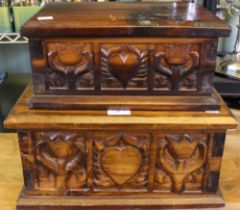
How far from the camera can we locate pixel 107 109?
30.8 inches

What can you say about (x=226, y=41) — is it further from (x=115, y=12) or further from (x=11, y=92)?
(x=11, y=92)

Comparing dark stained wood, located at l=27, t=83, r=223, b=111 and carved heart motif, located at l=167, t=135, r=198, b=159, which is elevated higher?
dark stained wood, located at l=27, t=83, r=223, b=111

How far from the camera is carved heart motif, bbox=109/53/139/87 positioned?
2.45 feet

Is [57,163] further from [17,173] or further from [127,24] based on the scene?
[127,24]

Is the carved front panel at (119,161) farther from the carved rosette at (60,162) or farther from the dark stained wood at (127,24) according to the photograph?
the dark stained wood at (127,24)

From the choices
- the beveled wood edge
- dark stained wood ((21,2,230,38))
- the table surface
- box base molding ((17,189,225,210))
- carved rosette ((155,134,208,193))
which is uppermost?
dark stained wood ((21,2,230,38))

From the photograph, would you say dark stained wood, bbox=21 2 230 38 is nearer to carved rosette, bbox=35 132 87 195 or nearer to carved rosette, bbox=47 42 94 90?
carved rosette, bbox=47 42 94 90

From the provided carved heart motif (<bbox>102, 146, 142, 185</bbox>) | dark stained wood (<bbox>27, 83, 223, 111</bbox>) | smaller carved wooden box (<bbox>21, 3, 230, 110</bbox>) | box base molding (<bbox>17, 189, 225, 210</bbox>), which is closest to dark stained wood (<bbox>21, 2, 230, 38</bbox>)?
smaller carved wooden box (<bbox>21, 3, 230, 110</bbox>)

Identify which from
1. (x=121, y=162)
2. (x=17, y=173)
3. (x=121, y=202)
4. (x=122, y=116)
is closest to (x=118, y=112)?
(x=122, y=116)

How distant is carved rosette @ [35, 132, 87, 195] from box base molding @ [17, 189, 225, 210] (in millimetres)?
25

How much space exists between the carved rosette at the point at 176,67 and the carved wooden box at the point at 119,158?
6cm

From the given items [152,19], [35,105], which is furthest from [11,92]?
[152,19]

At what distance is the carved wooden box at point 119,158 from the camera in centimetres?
75

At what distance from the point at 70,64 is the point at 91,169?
25cm
